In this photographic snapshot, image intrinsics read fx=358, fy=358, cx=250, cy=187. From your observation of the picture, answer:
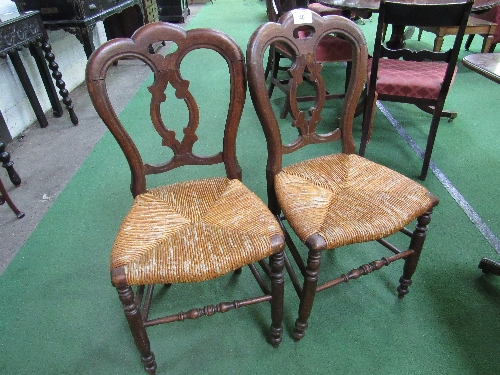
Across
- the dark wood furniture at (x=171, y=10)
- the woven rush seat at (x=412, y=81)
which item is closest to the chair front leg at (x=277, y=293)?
the woven rush seat at (x=412, y=81)

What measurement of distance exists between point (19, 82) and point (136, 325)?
2573 mm

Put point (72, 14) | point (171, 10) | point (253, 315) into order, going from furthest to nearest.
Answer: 1. point (171, 10)
2. point (72, 14)
3. point (253, 315)

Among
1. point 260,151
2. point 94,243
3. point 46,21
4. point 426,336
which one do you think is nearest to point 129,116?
point 46,21

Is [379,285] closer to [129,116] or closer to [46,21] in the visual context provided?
[129,116]

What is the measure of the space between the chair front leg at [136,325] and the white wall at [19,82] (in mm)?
2348

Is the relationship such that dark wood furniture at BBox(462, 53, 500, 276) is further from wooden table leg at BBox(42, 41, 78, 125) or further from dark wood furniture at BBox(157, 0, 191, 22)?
dark wood furniture at BBox(157, 0, 191, 22)

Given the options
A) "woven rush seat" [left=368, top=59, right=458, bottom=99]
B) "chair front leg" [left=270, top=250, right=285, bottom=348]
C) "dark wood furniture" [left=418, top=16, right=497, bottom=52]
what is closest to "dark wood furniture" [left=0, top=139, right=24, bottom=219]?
"chair front leg" [left=270, top=250, right=285, bottom=348]

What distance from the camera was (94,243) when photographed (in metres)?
1.78

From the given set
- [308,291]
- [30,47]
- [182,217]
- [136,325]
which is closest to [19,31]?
[30,47]

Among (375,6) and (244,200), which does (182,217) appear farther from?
(375,6)

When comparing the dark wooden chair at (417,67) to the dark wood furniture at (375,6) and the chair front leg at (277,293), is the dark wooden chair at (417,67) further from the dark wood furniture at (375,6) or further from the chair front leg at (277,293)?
the chair front leg at (277,293)

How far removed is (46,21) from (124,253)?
244cm

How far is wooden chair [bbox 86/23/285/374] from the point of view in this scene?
1008 mm

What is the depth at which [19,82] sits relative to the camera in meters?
2.80
